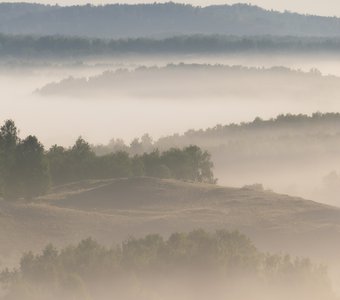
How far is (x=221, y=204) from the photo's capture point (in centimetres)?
11656

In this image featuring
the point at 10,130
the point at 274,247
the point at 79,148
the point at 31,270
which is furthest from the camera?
the point at 79,148

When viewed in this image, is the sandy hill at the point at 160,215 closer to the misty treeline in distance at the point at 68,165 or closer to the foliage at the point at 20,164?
A: the foliage at the point at 20,164

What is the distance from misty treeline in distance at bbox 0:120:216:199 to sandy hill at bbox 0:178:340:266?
11.2 ft

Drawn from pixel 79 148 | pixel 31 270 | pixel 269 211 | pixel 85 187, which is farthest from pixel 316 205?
pixel 31 270

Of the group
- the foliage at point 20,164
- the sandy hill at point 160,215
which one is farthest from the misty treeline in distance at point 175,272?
the foliage at point 20,164

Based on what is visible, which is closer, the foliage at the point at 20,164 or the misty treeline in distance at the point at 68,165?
the foliage at the point at 20,164

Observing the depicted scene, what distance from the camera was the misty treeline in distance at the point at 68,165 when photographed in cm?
11138

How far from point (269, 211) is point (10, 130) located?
1128 inches

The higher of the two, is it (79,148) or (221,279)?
(79,148)

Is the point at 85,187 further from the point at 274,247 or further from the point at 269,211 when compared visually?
the point at 274,247

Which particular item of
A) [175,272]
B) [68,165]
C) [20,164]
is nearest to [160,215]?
[20,164]

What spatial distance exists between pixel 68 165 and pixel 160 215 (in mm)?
39196

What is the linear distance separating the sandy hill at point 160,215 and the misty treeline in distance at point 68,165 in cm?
341

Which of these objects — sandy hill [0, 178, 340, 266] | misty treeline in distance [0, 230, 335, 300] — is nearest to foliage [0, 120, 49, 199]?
sandy hill [0, 178, 340, 266]
